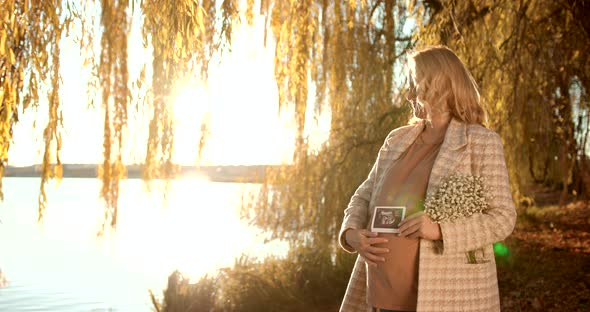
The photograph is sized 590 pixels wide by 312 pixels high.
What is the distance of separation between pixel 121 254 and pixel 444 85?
12510 mm

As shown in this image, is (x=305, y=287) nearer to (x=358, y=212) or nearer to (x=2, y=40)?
(x=2, y=40)

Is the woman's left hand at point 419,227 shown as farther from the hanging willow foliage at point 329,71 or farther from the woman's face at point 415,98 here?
the hanging willow foliage at point 329,71

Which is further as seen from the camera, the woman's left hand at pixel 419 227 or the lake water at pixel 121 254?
the lake water at pixel 121 254

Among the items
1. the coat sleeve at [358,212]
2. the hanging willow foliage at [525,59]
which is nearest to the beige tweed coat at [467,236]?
the coat sleeve at [358,212]

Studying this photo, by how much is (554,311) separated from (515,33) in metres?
2.82

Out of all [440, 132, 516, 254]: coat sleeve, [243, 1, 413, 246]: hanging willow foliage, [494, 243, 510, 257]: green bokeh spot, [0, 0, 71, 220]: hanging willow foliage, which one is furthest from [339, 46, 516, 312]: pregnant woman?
[494, 243, 510, 257]: green bokeh spot

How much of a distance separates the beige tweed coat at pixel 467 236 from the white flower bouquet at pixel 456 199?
18mm

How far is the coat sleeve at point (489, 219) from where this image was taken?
1790 millimetres

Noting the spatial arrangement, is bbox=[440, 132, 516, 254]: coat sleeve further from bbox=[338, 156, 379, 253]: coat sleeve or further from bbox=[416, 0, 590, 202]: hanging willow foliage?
bbox=[416, 0, 590, 202]: hanging willow foliage

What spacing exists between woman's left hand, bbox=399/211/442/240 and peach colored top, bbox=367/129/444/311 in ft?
0.23

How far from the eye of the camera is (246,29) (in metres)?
4.14

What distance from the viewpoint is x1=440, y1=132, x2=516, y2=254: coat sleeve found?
179 cm

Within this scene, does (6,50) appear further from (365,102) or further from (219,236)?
(219,236)

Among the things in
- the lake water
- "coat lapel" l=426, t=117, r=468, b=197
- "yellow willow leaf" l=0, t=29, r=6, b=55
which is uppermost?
"yellow willow leaf" l=0, t=29, r=6, b=55
